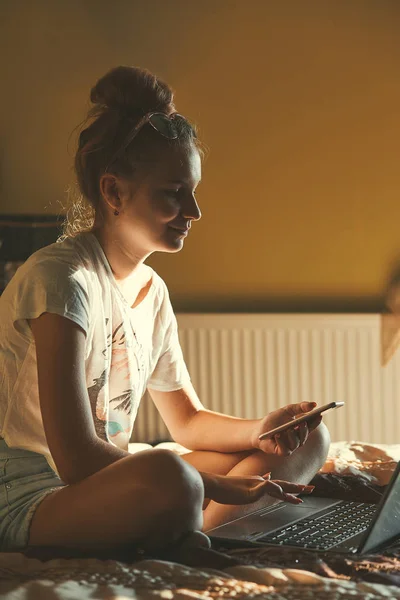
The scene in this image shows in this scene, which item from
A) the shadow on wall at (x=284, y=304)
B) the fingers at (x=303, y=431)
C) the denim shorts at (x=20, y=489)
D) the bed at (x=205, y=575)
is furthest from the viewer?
the shadow on wall at (x=284, y=304)

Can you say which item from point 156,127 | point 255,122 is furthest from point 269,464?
point 255,122

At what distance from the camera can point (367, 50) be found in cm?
298

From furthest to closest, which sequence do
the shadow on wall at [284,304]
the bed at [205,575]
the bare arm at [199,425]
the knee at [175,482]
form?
1. the shadow on wall at [284,304]
2. the bare arm at [199,425]
3. the knee at [175,482]
4. the bed at [205,575]

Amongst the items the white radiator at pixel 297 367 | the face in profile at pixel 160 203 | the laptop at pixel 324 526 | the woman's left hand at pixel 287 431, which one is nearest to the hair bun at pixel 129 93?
the face in profile at pixel 160 203

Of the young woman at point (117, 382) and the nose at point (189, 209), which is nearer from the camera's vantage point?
the young woman at point (117, 382)

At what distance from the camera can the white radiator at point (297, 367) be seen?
289cm

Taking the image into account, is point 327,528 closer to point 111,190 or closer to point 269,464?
point 269,464

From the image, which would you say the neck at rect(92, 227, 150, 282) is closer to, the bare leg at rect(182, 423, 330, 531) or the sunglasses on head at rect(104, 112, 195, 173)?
the sunglasses on head at rect(104, 112, 195, 173)

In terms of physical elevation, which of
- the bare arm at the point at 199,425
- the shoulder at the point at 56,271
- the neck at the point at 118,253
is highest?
the neck at the point at 118,253

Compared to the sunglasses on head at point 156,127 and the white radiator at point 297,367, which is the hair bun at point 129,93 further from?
the white radiator at point 297,367

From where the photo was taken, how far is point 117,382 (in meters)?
1.43

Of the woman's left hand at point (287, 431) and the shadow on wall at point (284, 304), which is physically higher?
the shadow on wall at point (284, 304)

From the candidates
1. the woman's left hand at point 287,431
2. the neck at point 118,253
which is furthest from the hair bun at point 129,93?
the woman's left hand at point 287,431

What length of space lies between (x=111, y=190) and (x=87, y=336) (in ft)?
0.89
